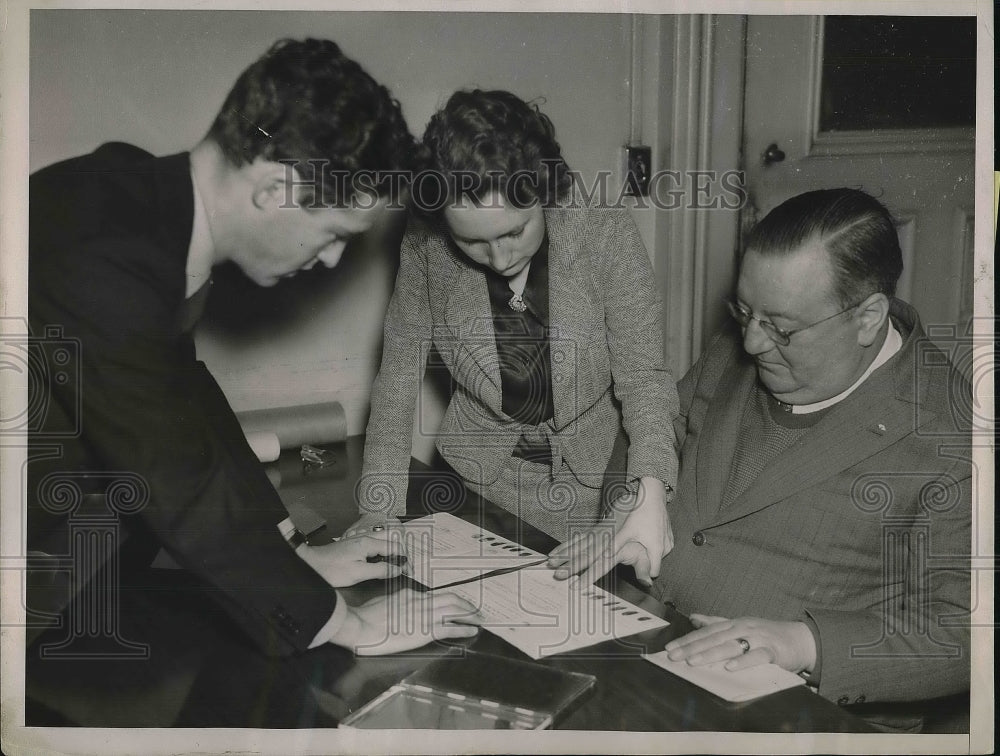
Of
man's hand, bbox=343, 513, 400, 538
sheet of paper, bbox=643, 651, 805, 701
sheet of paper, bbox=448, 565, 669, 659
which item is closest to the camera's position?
sheet of paper, bbox=643, 651, 805, 701

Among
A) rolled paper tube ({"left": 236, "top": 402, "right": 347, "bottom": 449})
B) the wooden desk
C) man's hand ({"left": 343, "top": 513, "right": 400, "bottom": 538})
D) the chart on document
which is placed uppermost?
rolled paper tube ({"left": 236, "top": 402, "right": 347, "bottom": 449})

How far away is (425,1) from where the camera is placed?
1.47 metres

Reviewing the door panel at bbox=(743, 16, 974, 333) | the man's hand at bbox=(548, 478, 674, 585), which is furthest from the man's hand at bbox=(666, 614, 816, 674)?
the door panel at bbox=(743, 16, 974, 333)

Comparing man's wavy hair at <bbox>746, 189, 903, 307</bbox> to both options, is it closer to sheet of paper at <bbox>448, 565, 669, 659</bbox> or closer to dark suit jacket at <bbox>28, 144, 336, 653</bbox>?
sheet of paper at <bbox>448, 565, 669, 659</bbox>

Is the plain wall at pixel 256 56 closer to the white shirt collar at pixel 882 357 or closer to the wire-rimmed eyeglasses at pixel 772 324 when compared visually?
the wire-rimmed eyeglasses at pixel 772 324

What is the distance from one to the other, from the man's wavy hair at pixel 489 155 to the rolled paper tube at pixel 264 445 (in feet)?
1.59

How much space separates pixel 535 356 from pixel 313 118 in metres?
0.54

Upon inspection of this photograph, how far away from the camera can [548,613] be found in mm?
1324

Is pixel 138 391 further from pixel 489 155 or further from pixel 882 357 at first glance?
pixel 882 357

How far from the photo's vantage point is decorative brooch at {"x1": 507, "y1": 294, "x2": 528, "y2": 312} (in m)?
1.52

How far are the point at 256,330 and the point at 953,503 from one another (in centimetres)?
120

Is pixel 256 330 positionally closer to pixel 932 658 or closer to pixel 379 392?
pixel 379 392

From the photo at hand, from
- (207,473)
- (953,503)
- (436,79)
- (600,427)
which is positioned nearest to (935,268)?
(953,503)

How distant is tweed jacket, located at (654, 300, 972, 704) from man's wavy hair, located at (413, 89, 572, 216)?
605mm
